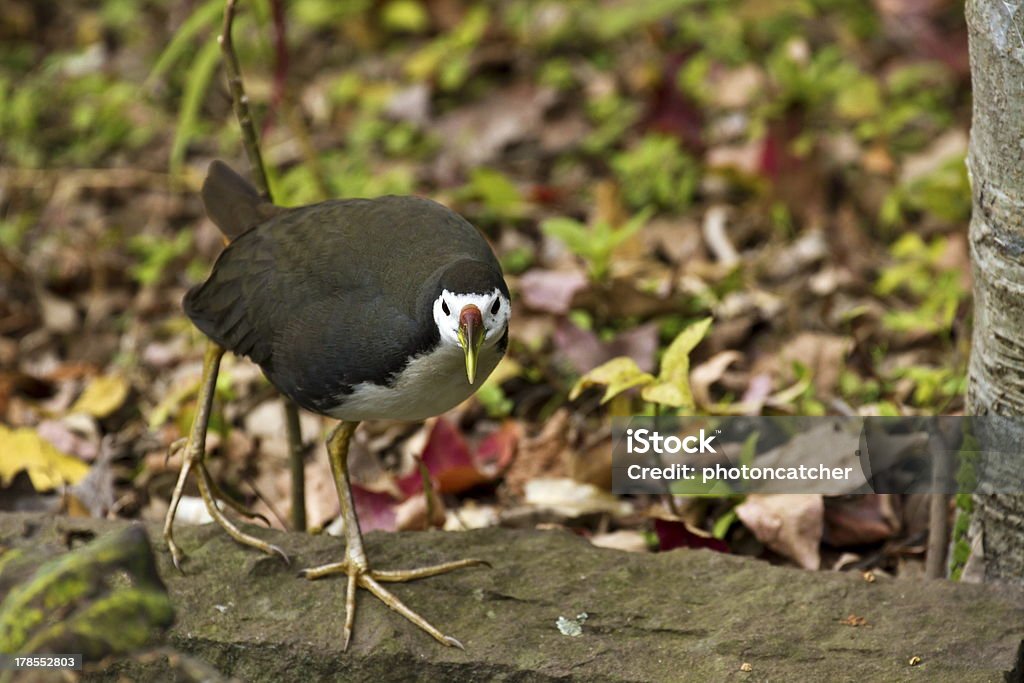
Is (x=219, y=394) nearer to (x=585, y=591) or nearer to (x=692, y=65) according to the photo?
(x=585, y=591)

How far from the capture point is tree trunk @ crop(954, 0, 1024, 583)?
8.53 feet

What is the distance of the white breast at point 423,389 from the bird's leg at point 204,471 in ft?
1.62

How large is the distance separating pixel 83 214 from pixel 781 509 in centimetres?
377

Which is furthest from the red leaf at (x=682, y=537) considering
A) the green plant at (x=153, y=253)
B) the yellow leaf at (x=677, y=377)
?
the green plant at (x=153, y=253)

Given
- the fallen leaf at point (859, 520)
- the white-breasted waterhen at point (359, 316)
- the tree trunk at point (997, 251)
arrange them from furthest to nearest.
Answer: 1. the fallen leaf at point (859, 520)
2. the white-breasted waterhen at point (359, 316)
3. the tree trunk at point (997, 251)

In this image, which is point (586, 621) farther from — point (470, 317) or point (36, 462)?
point (36, 462)

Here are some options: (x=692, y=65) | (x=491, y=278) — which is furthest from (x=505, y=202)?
(x=491, y=278)

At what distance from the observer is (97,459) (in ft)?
13.5

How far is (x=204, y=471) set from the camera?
3.41 metres

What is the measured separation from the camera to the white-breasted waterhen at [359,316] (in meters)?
2.82

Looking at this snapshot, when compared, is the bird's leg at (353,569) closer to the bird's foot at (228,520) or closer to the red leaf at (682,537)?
the bird's foot at (228,520)

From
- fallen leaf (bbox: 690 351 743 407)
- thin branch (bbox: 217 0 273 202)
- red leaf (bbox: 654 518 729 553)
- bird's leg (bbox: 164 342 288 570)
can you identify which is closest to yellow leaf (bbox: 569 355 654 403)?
red leaf (bbox: 654 518 729 553)

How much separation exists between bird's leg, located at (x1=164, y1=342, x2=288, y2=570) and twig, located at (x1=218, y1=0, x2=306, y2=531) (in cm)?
22

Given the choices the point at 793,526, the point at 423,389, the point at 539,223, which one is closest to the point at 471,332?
the point at 423,389
